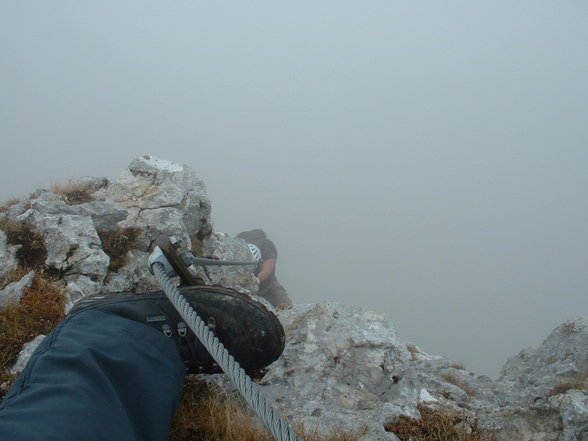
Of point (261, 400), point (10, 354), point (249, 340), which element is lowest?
point (10, 354)

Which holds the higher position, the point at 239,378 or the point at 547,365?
the point at 239,378

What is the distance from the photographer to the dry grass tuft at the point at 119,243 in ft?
19.9

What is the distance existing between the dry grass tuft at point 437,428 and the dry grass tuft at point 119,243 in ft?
13.1

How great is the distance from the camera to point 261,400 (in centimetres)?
242

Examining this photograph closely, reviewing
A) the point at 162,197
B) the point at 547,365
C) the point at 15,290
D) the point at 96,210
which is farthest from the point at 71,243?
the point at 547,365

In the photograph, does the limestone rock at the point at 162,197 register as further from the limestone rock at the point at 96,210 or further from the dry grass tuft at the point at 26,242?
the dry grass tuft at the point at 26,242

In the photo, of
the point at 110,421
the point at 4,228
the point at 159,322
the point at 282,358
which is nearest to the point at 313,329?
the point at 282,358

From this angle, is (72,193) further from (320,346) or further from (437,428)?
(437,428)

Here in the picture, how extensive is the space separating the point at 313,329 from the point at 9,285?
3.42 metres

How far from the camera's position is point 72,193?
8.04m

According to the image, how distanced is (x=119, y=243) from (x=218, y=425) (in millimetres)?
3654

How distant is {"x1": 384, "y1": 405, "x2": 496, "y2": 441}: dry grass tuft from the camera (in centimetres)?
349

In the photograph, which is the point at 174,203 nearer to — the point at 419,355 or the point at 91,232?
the point at 91,232

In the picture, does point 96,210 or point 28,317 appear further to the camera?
point 96,210
